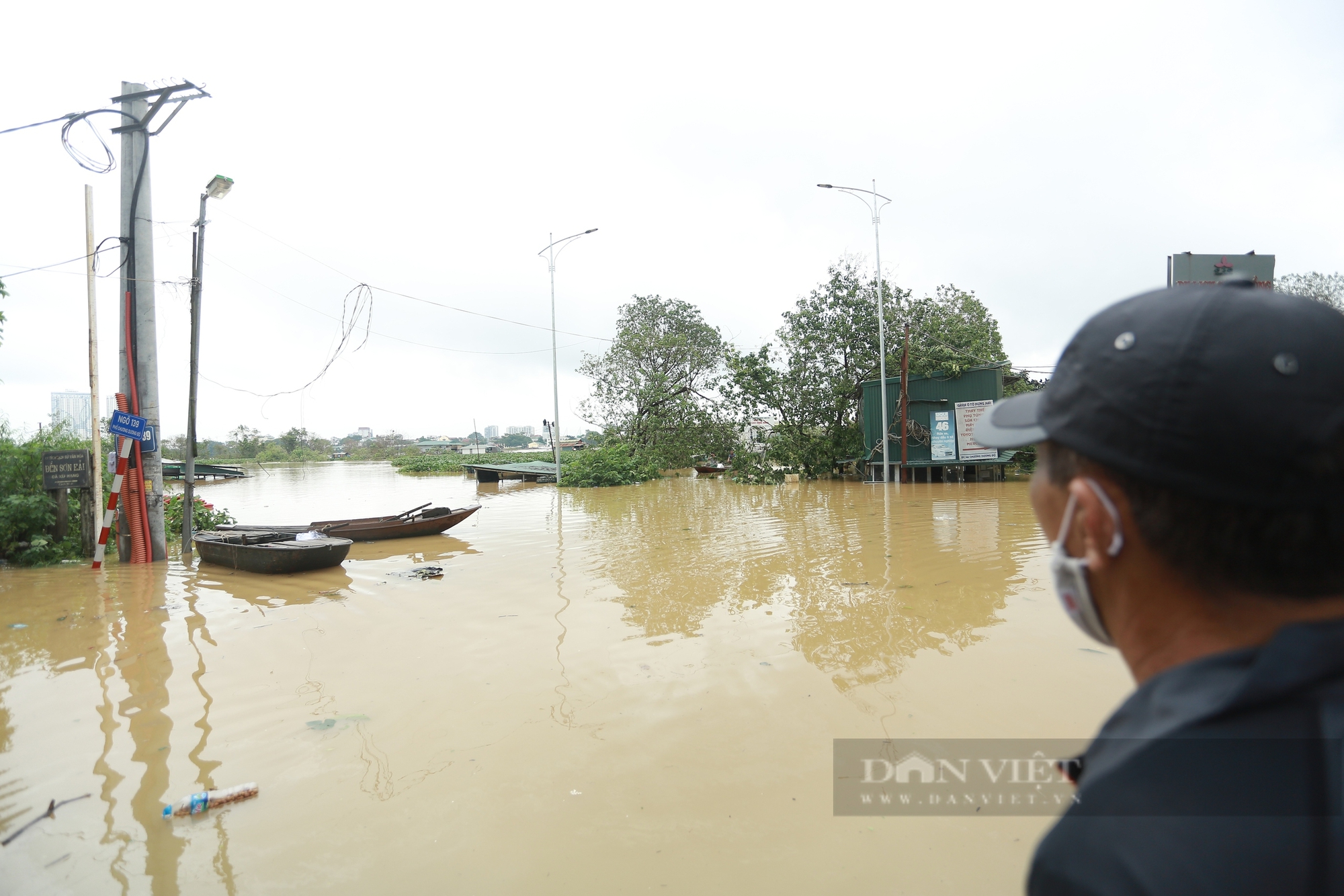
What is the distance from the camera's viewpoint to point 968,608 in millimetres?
7480

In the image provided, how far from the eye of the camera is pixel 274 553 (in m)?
10.5

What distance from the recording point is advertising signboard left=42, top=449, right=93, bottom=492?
1171 centimetres

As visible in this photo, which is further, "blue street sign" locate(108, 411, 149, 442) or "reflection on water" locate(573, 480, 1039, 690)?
"blue street sign" locate(108, 411, 149, 442)

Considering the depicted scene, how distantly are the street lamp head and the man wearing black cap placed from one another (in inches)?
550

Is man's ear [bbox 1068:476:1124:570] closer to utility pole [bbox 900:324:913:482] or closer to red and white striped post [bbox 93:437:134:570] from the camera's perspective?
red and white striped post [bbox 93:437:134:570]

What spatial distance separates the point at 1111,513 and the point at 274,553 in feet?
38.8

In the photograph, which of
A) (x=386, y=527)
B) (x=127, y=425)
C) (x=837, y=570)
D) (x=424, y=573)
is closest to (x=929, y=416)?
(x=837, y=570)

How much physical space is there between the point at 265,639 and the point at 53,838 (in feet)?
12.5

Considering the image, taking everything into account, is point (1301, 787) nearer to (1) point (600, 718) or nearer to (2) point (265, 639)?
(1) point (600, 718)

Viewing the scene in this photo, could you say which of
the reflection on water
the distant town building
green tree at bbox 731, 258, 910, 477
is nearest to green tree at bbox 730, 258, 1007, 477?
green tree at bbox 731, 258, 910, 477

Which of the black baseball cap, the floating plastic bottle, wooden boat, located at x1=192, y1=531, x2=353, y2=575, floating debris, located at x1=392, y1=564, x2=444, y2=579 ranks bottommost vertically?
the floating plastic bottle

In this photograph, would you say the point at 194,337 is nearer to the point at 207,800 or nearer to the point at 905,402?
the point at 207,800

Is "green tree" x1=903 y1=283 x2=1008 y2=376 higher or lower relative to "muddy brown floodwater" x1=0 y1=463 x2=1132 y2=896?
higher

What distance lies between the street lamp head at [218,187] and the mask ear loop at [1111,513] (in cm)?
1402
